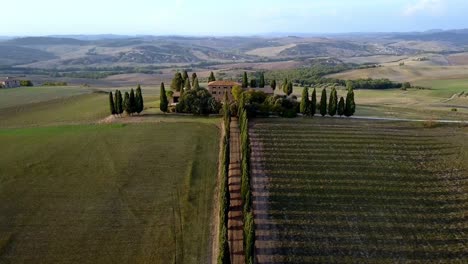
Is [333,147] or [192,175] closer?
[192,175]

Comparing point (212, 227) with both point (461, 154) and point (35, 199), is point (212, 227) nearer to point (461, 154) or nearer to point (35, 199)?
point (35, 199)

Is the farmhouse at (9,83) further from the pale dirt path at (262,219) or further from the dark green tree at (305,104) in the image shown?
the pale dirt path at (262,219)

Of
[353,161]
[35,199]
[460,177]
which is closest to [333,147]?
[353,161]

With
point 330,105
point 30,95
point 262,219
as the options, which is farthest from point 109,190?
point 30,95

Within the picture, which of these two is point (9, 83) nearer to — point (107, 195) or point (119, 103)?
point (119, 103)

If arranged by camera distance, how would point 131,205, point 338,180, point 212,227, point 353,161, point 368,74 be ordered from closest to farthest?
1. point 212,227
2. point 131,205
3. point 338,180
4. point 353,161
5. point 368,74

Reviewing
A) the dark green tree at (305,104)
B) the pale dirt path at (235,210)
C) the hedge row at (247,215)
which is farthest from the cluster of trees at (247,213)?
the dark green tree at (305,104)
